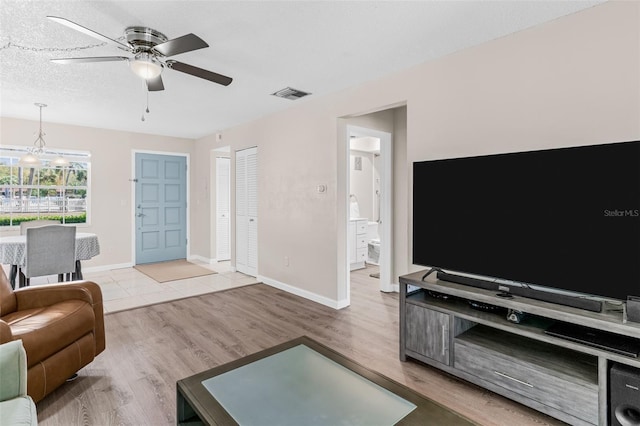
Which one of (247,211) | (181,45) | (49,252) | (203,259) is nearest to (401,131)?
(247,211)

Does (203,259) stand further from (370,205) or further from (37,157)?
(370,205)

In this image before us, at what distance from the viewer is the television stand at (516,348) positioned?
1687mm

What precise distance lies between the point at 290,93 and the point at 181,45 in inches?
72.2

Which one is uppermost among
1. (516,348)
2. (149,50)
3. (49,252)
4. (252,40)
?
(252,40)

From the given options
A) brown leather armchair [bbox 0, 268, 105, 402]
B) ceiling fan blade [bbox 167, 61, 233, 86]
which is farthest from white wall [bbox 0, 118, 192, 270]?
ceiling fan blade [bbox 167, 61, 233, 86]

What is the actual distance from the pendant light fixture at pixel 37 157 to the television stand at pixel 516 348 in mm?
4862

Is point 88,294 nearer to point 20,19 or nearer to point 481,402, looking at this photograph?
point 20,19

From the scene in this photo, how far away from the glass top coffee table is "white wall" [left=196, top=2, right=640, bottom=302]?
5.76ft

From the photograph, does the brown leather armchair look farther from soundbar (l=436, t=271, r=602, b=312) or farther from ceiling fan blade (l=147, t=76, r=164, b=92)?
soundbar (l=436, t=271, r=602, b=312)

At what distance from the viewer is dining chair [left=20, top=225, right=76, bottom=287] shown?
3.57 metres

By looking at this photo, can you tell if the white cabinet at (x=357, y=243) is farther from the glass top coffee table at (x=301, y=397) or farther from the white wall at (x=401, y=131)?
the glass top coffee table at (x=301, y=397)

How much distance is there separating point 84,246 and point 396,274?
405 centimetres

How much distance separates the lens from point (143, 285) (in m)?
4.84

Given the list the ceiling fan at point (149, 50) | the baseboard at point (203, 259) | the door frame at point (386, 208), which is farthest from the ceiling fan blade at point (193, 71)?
the baseboard at point (203, 259)
